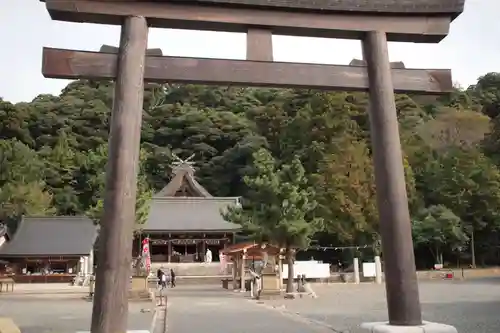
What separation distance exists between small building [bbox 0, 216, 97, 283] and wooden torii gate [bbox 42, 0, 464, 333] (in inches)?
1259

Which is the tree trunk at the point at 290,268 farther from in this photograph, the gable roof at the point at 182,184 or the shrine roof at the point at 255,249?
the gable roof at the point at 182,184

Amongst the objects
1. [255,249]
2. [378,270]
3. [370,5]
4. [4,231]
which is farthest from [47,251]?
[370,5]

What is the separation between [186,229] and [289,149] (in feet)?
42.3

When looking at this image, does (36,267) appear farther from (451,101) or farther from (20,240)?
(451,101)

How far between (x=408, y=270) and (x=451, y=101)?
64.0 metres

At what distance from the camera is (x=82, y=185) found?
5228 cm

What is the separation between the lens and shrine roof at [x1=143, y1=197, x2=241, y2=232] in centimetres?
4322

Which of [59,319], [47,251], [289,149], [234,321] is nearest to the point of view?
[234,321]

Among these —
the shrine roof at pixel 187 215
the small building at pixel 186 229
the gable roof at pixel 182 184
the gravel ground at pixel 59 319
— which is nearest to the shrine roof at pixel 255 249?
the gravel ground at pixel 59 319

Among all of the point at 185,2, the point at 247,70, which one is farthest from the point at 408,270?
the point at 185,2

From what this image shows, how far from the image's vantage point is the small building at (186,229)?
140 feet

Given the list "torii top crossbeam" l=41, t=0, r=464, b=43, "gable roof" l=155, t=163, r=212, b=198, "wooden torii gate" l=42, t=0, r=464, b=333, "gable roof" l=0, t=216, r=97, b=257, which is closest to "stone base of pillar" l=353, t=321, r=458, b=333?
"wooden torii gate" l=42, t=0, r=464, b=333

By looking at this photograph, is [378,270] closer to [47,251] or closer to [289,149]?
[289,149]

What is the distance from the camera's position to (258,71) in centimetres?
693
